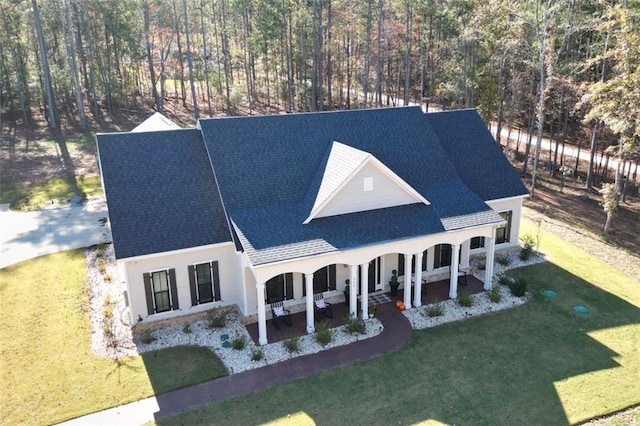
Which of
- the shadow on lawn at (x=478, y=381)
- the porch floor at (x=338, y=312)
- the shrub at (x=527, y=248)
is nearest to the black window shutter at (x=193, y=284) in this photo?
the porch floor at (x=338, y=312)

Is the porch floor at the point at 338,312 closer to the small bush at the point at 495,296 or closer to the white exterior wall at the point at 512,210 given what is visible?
the small bush at the point at 495,296

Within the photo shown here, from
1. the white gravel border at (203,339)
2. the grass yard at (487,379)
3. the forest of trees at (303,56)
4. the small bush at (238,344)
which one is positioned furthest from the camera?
the forest of trees at (303,56)

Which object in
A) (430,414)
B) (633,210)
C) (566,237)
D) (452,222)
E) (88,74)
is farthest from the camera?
(88,74)

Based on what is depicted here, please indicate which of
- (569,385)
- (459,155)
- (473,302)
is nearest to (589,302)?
(473,302)

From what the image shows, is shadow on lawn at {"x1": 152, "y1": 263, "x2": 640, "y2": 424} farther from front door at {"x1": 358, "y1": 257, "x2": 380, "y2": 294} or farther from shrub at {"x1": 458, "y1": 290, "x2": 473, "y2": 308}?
front door at {"x1": 358, "y1": 257, "x2": 380, "y2": 294}

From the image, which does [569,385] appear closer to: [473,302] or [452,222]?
[473,302]

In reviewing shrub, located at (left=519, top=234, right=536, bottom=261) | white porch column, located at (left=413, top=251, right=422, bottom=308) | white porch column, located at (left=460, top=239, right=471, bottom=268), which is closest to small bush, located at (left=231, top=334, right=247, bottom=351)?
white porch column, located at (left=413, top=251, right=422, bottom=308)

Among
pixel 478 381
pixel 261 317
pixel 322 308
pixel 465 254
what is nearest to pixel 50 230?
pixel 261 317
